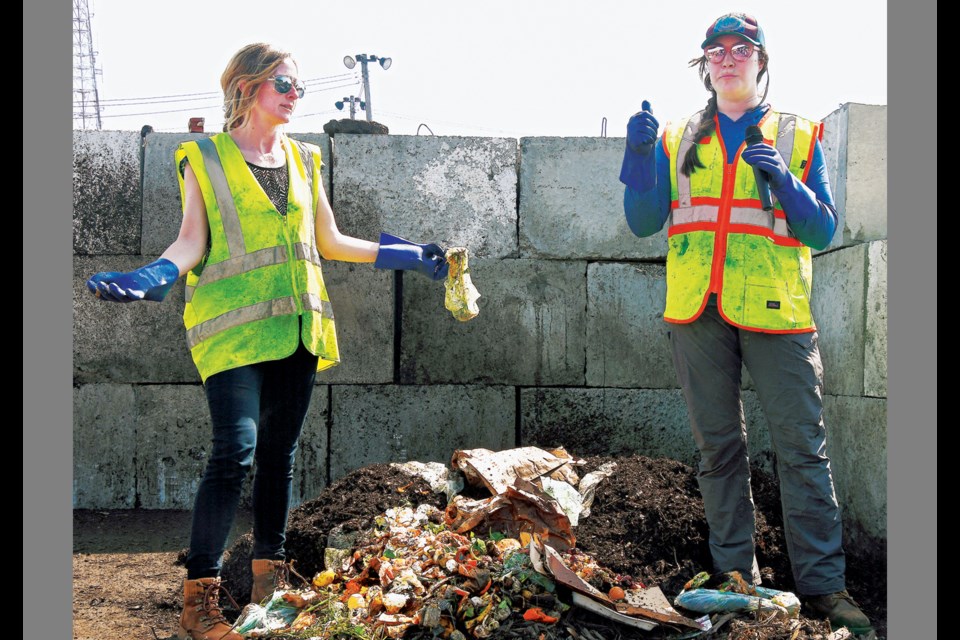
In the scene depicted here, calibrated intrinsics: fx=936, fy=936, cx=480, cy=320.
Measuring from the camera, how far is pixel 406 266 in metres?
3.89

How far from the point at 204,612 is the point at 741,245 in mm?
2323

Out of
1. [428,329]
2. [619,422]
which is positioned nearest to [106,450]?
[428,329]

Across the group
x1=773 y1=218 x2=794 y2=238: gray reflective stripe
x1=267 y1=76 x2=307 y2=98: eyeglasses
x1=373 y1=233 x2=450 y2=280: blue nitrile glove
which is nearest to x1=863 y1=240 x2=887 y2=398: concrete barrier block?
x1=773 y1=218 x2=794 y2=238: gray reflective stripe

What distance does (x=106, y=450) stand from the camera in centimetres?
521

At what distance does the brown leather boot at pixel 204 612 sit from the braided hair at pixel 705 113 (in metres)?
2.30

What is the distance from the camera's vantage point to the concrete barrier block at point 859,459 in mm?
4078

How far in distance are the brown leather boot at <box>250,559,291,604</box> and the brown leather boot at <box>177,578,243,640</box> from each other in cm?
28

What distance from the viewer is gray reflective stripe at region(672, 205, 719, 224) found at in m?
3.55

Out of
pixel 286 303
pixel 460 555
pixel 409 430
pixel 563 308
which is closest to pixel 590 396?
pixel 563 308

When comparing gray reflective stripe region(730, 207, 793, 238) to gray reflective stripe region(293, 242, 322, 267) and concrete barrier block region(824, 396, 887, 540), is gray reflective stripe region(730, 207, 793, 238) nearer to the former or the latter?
concrete barrier block region(824, 396, 887, 540)

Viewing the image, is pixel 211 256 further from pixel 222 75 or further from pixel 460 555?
pixel 460 555

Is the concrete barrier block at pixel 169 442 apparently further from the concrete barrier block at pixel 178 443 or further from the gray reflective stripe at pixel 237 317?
the gray reflective stripe at pixel 237 317

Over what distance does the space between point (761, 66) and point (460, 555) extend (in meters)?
2.19

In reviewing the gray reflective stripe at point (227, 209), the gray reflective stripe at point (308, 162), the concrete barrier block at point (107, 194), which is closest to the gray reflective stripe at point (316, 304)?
the gray reflective stripe at point (227, 209)
